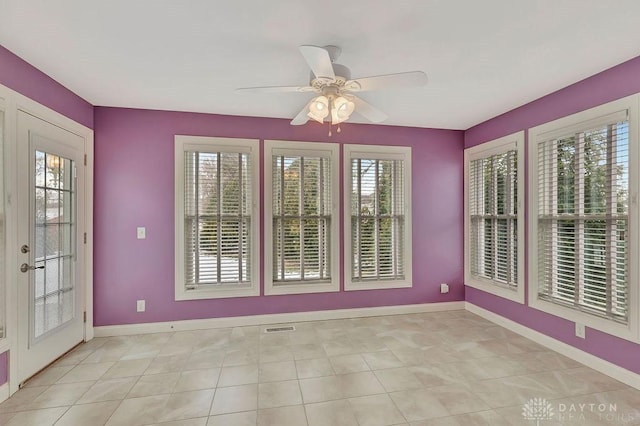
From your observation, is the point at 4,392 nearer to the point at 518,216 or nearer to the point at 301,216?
the point at 301,216

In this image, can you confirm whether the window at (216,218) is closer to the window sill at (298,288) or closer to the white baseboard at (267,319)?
the window sill at (298,288)

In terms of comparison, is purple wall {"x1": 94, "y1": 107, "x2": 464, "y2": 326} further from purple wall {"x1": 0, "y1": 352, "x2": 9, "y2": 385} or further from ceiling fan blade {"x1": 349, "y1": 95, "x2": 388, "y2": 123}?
ceiling fan blade {"x1": 349, "y1": 95, "x2": 388, "y2": 123}

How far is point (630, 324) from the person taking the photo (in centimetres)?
232

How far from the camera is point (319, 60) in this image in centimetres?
173

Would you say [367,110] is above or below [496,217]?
above

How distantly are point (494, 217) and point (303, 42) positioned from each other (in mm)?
3029

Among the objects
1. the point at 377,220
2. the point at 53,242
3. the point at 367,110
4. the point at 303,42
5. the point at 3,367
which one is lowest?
the point at 3,367

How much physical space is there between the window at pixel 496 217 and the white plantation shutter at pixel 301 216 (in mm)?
1933

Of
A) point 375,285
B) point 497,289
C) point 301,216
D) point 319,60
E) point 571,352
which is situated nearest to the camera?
point 319,60

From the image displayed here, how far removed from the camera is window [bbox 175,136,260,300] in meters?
3.45

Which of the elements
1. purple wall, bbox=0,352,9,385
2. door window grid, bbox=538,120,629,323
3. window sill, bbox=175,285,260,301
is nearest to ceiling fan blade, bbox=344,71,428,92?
door window grid, bbox=538,120,629,323

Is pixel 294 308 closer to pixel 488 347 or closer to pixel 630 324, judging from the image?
pixel 488 347

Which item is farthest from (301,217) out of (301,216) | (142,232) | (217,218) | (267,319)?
(142,232)

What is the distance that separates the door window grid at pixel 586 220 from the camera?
2405mm
